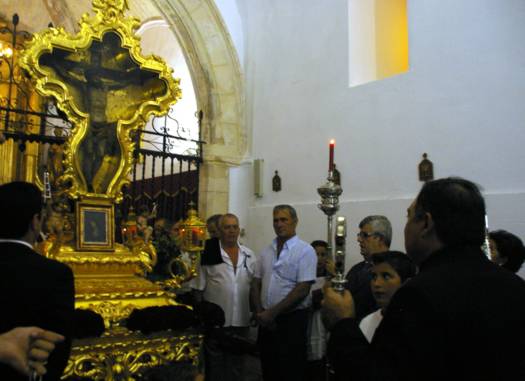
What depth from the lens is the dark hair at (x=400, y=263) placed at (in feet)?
7.95

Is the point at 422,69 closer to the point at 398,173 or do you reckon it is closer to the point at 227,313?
the point at 398,173

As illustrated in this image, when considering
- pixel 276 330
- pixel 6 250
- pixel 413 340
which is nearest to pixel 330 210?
pixel 413 340

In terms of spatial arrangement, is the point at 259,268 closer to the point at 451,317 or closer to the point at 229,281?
the point at 229,281

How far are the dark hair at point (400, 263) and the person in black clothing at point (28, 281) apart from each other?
1.43 m

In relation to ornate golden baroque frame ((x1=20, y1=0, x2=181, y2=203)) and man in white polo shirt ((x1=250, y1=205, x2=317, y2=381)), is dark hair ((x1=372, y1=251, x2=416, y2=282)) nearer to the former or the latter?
man in white polo shirt ((x1=250, y1=205, x2=317, y2=381))

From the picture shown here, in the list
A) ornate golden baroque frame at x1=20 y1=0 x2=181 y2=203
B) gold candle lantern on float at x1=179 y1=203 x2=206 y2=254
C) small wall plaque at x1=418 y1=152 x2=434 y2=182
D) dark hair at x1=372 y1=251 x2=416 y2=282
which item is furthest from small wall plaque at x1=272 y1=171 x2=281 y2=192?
dark hair at x1=372 y1=251 x2=416 y2=282

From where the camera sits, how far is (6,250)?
184cm

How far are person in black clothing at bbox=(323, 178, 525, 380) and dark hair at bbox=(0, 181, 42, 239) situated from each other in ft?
4.03

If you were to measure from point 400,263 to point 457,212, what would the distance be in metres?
0.96

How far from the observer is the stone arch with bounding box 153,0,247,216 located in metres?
7.63

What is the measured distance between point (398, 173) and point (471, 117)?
105cm

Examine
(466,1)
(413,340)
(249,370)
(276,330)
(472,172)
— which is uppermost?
(466,1)

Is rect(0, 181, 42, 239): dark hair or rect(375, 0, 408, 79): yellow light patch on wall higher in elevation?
rect(375, 0, 408, 79): yellow light patch on wall

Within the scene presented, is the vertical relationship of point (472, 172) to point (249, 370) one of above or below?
above
